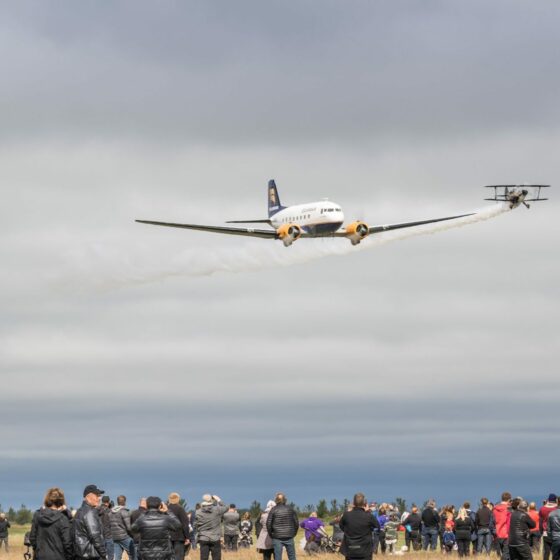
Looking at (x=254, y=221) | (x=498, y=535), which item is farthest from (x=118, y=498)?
(x=254, y=221)

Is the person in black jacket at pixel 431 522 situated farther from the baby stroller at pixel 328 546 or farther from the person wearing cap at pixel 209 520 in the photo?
the person wearing cap at pixel 209 520

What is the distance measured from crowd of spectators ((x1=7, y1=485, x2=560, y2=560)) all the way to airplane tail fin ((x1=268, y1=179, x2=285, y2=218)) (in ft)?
110

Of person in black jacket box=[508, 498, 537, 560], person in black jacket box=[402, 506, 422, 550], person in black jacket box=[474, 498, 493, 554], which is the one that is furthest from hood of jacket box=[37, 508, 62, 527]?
person in black jacket box=[402, 506, 422, 550]

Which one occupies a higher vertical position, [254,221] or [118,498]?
[254,221]

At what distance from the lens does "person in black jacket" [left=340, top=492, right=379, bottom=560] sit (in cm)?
2016

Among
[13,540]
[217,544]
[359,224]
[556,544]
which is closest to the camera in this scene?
[556,544]

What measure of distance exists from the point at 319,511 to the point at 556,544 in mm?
49778

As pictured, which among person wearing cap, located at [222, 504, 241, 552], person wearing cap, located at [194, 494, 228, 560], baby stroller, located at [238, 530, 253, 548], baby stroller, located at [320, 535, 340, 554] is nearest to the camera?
person wearing cap, located at [194, 494, 228, 560]

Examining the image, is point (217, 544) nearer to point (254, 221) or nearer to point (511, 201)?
point (511, 201)

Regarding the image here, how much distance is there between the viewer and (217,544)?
2573 cm

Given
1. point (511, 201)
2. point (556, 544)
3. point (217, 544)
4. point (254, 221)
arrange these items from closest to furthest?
point (556, 544) < point (217, 544) < point (511, 201) < point (254, 221)

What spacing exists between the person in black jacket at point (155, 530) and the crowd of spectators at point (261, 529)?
1cm

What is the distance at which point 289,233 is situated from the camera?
62625mm

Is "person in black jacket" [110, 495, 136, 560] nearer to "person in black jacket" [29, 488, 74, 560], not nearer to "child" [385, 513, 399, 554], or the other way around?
"person in black jacket" [29, 488, 74, 560]
